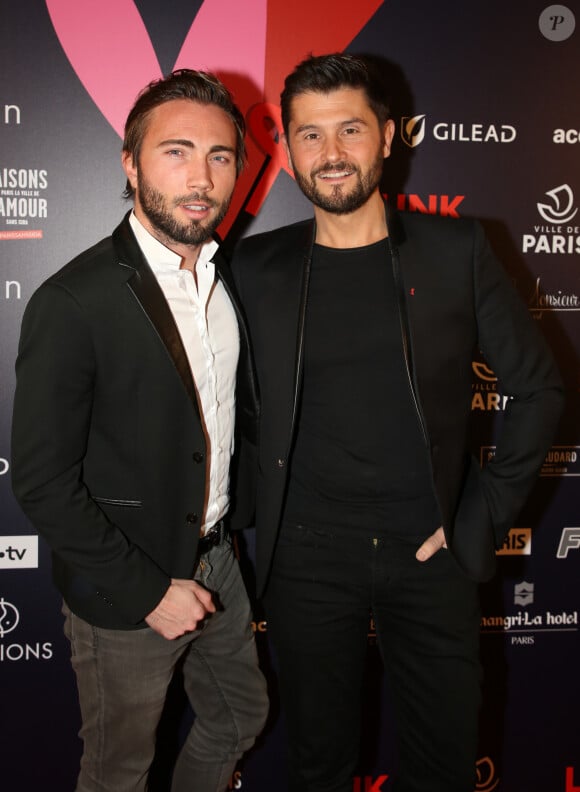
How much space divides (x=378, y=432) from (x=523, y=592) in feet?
4.21

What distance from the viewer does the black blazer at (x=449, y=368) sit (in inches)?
75.2

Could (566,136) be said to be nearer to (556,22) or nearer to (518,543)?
(556,22)

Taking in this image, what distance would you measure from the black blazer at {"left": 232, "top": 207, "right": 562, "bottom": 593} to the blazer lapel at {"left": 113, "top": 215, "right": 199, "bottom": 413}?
1.06ft

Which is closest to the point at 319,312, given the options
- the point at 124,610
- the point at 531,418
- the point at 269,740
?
the point at 531,418

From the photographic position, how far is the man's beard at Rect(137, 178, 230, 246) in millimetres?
1789

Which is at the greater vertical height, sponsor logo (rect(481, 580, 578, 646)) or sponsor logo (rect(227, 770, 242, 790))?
sponsor logo (rect(481, 580, 578, 646))

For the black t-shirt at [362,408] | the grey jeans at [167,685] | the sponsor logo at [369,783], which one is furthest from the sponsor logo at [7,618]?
the sponsor logo at [369,783]

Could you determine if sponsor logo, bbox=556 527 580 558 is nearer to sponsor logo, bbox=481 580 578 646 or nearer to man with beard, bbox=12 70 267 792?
sponsor logo, bbox=481 580 578 646

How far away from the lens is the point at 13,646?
103 inches

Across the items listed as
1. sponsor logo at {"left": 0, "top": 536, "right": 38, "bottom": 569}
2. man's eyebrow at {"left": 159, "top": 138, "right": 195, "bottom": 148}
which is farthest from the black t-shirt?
sponsor logo at {"left": 0, "top": 536, "right": 38, "bottom": 569}

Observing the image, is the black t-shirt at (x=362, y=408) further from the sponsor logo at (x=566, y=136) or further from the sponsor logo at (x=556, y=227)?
the sponsor logo at (x=566, y=136)

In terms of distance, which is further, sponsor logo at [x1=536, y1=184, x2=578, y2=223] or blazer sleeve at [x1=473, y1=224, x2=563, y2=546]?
sponsor logo at [x1=536, y1=184, x2=578, y2=223]

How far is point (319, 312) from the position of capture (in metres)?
1.97

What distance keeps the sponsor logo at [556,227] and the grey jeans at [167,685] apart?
1613mm
